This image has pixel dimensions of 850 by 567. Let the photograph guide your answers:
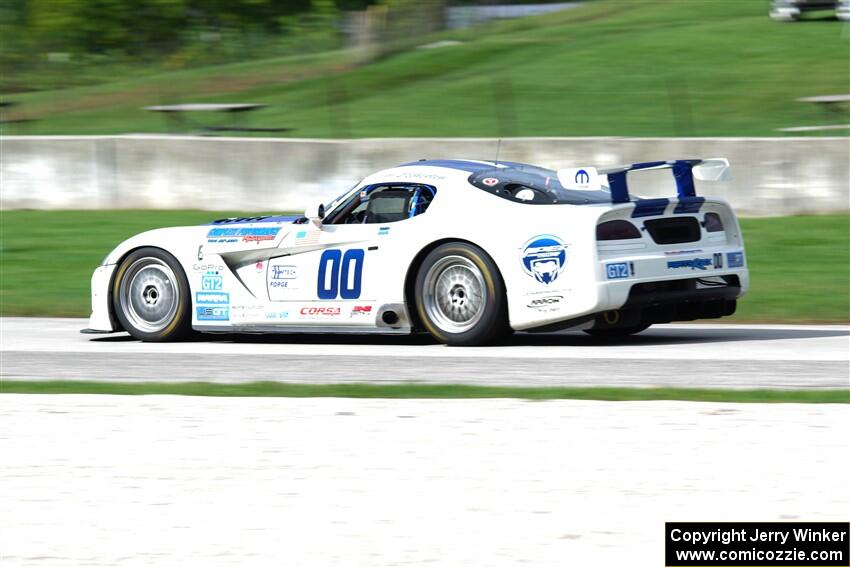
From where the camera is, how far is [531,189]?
9.56 m

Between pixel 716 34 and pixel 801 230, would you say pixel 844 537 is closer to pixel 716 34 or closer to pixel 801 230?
pixel 801 230

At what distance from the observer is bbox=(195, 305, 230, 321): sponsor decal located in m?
10.3

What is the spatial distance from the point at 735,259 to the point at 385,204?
8.31 feet

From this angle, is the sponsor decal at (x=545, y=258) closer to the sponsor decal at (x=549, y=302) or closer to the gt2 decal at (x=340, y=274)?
the sponsor decal at (x=549, y=302)

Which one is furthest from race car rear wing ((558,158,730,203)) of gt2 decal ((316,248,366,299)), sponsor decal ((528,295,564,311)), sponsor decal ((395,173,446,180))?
gt2 decal ((316,248,366,299))

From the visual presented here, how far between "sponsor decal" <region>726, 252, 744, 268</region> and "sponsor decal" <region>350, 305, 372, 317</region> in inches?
101

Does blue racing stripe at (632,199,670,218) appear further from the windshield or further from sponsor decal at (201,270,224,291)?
sponsor decal at (201,270,224,291)

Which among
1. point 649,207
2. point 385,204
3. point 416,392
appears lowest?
point 416,392

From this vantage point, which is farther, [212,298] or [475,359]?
[212,298]

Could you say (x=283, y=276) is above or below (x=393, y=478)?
above

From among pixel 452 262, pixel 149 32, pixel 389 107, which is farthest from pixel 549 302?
pixel 149 32

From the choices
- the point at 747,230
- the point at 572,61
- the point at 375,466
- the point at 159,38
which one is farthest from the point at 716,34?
the point at 375,466

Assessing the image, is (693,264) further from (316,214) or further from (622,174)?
(316,214)

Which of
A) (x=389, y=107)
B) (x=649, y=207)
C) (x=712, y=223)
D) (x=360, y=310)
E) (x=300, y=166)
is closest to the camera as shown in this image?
(x=649, y=207)
